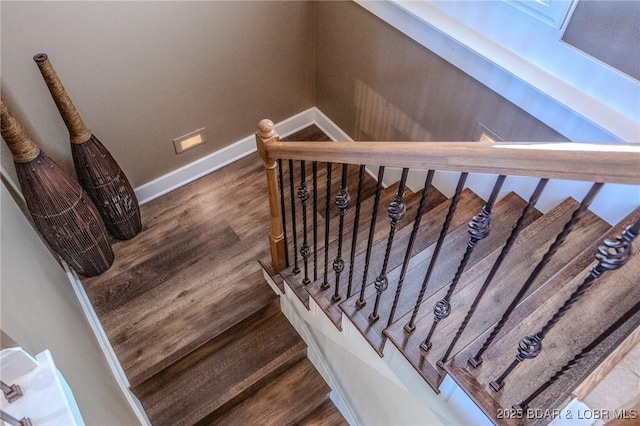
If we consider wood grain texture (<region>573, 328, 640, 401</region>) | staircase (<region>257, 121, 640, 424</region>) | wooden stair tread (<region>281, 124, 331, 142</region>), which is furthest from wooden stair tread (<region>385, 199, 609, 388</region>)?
wooden stair tread (<region>281, 124, 331, 142</region>)

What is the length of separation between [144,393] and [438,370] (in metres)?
1.48

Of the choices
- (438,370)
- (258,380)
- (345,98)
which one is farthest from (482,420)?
(345,98)

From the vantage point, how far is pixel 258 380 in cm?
228

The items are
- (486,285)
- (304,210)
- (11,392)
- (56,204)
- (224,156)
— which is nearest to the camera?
(11,392)

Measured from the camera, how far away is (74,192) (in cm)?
207

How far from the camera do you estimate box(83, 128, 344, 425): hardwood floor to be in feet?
7.17

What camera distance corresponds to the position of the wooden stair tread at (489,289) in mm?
1448

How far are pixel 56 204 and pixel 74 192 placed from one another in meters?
0.10

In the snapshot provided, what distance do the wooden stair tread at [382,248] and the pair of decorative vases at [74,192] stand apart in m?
1.12

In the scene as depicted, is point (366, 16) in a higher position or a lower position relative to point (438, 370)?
higher

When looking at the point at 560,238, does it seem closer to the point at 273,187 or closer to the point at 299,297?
the point at 273,187

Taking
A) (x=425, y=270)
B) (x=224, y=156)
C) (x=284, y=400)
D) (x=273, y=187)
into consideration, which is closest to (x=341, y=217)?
(x=273, y=187)

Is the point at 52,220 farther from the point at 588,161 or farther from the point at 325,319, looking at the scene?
the point at 588,161

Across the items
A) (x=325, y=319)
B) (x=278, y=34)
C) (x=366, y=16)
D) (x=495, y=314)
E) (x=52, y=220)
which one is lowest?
(x=325, y=319)
